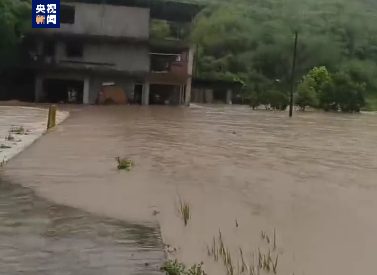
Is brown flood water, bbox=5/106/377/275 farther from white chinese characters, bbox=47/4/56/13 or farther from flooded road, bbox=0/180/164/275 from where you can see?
white chinese characters, bbox=47/4/56/13

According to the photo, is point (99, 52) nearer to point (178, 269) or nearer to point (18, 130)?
point (18, 130)

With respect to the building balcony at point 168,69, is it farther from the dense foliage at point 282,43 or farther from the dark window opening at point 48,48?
the dense foliage at point 282,43

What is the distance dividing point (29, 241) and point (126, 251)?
3.37 ft

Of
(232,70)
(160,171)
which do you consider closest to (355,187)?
(160,171)

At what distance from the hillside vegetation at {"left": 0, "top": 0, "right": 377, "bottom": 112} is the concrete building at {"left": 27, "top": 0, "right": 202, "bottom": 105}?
455 inches

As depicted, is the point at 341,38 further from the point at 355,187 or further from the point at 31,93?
the point at 355,187

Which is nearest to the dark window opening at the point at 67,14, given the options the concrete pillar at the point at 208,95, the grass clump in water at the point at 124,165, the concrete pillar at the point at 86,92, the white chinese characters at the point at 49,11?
the white chinese characters at the point at 49,11

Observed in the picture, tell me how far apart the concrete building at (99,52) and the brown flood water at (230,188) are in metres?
21.3

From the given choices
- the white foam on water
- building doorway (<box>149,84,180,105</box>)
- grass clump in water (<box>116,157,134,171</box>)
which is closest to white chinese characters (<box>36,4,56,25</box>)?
building doorway (<box>149,84,180,105</box>)

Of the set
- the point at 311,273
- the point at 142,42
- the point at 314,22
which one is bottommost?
the point at 311,273

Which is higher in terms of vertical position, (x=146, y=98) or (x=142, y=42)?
(x=142, y=42)

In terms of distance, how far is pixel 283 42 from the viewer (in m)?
62.5

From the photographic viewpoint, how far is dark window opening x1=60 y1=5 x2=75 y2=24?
41.2m

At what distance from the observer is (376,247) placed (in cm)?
726
